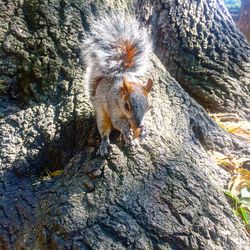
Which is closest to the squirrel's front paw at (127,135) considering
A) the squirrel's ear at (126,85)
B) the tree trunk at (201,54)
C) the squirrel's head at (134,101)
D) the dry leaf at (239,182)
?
the squirrel's head at (134,101)

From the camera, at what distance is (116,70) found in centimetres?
237

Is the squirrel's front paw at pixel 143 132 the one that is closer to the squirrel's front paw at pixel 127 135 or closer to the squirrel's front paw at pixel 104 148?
the squirrel's front paw at pixel 127 135

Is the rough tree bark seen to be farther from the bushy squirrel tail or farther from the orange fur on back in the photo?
the orange fur on back

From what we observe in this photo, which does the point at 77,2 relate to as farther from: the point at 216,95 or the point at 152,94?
the point at 216,95

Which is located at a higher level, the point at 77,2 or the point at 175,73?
the point at 77,2

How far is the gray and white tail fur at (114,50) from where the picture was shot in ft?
7.66

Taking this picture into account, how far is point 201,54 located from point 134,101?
1058 millimetres

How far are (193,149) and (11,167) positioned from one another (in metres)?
0.92

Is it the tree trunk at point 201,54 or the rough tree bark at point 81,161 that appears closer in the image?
the rough tree bark at point 81,161

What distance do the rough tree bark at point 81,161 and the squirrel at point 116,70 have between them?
0.29ft

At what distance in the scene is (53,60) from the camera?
2.38 metres

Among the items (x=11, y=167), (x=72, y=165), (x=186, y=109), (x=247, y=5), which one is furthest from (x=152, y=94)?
(x=247, y=5)

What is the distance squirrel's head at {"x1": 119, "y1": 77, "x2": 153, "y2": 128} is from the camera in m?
2.12

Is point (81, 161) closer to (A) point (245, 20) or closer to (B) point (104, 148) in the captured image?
(B) point (104, 148)
